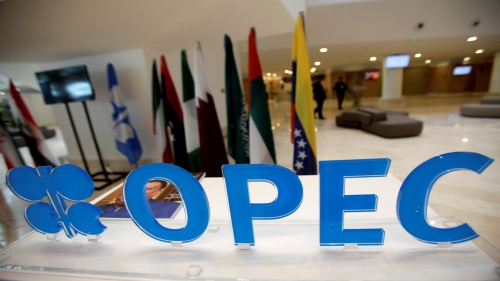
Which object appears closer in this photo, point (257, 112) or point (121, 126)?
point (257, 112)

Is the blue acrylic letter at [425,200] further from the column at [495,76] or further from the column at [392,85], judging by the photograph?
the column at [392,85]

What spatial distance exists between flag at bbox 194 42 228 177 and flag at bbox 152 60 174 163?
0.85 metres

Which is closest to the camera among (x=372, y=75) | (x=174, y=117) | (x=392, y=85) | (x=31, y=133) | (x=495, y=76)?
(x=31, y=133)

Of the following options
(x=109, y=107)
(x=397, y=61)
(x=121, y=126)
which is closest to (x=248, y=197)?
(x=121, y=126)

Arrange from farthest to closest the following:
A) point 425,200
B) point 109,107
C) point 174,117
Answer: point 109,107, point 174,117, point 425,200

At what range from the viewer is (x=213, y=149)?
1.86m

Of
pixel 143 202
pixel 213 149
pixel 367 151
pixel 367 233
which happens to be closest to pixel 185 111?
pixel 213 149

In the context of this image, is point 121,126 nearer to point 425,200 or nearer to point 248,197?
point 248,197

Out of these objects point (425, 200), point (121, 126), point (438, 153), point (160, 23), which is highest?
point (160, 23)

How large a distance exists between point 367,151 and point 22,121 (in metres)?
4.01

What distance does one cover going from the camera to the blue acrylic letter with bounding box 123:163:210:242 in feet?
2.34

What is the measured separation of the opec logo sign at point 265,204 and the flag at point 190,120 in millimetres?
1105

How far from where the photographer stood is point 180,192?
2.36 ft

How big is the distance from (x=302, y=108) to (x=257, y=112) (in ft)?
1.24
